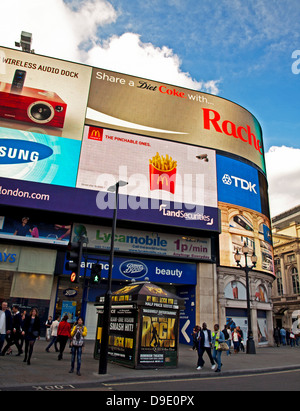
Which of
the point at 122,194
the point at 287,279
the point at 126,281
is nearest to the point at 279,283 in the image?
the point at 287,279

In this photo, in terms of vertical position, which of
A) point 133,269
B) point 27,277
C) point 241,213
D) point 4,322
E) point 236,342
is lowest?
point 236,342

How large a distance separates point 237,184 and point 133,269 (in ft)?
41.3

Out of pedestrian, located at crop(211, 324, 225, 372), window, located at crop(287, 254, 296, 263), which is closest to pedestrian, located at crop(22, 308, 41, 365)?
pedestrian, located at crop(211, 324, 225, 372)

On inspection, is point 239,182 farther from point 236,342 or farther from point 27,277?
point 27,277

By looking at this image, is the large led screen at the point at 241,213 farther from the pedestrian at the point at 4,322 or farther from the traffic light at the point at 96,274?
the pedestrian at the point at 4,322

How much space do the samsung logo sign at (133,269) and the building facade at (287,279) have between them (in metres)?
33.7

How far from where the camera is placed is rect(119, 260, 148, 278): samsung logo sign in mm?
24625

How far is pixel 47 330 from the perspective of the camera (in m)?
21.0

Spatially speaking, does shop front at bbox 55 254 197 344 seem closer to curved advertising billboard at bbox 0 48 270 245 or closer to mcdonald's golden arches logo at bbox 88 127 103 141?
curved advertising billboard at bbox 0 48 270 245

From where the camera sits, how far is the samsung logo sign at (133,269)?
2462cm

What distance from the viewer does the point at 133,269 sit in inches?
980

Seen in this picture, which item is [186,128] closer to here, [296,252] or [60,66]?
[60,66]

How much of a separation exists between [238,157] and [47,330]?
22.2m

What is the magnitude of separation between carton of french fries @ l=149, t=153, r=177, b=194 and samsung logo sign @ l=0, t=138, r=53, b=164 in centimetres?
806
